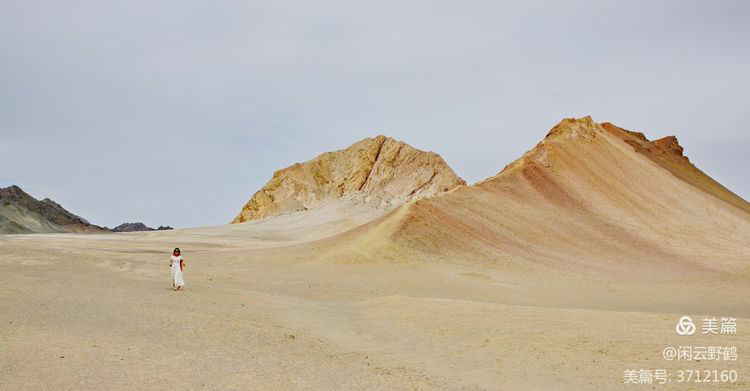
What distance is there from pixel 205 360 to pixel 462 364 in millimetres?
4313

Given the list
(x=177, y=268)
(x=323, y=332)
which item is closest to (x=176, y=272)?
(x=177, y=268)

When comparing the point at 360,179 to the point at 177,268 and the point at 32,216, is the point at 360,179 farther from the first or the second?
the point at 177,268

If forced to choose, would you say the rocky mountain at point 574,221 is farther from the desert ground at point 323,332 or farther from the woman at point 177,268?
the woman at point 177,268

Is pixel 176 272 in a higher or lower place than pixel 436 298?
higher

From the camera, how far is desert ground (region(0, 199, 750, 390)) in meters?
8.89

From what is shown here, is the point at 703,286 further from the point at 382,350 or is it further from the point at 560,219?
the point at 382,350

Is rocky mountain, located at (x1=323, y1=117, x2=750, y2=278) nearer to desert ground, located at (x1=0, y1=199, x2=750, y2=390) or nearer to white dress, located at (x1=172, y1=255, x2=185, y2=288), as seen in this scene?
desert ground, located at (x1=0, y1=199, x2=750, y2=390)

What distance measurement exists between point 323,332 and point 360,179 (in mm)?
65788

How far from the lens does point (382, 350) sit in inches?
471

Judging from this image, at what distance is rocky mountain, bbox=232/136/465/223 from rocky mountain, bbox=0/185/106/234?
33052 mm

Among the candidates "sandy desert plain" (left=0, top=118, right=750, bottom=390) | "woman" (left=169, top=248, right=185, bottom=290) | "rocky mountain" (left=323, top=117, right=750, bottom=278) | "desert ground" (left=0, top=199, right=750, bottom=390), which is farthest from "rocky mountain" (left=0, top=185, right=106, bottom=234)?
"woman" (left=169, top=248, right=185, bottom=290)

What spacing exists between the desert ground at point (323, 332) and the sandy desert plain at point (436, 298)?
59 mm

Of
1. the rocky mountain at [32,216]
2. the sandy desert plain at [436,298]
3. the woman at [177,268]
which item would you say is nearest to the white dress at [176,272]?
the woman at [177,268]

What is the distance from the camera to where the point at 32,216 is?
10150cm
